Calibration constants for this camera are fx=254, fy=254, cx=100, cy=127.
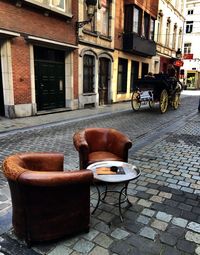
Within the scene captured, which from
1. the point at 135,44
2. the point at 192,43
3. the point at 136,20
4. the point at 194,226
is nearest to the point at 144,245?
the point at 194,226

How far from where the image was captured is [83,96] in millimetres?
12977

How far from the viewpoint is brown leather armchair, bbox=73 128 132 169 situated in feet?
12.5

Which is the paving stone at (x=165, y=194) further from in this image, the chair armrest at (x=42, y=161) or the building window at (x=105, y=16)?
the building window at (x=105, y=16)

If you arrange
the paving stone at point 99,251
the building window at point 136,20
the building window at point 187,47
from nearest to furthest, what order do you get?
the paving stone at point 99,251 < the building window at point 136,20 < the building window at point 187,47

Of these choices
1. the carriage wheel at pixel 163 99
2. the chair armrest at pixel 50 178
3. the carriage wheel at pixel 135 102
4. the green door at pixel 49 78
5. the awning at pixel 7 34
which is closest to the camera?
the chair armrest at pixel 50 178

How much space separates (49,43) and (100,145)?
7.16 meters

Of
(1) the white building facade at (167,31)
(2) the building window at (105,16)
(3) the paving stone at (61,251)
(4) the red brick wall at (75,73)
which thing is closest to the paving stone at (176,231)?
(3) the paving stone at (61,251)

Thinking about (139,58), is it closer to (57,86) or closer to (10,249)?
(57,86)

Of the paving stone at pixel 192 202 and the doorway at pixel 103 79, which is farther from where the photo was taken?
the doorway at pixel 103 79

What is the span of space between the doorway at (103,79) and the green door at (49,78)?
333cm

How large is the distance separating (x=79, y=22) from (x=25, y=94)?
4.53m

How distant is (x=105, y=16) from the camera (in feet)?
47.3

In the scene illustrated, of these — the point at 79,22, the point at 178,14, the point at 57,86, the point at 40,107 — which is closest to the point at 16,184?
the point at 40,107

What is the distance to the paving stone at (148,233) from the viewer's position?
2777 millimetres
